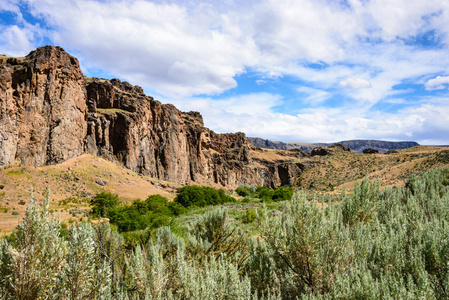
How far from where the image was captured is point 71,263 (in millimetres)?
3678

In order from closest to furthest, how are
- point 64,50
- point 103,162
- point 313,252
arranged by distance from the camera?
point 313,252, point 64,50, point 103,162

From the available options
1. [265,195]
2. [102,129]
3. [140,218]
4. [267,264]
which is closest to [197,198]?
[265,195]

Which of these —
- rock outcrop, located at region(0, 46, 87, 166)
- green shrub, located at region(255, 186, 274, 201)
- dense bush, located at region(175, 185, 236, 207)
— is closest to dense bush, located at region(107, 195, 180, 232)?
dense bush, located at region(175, 185, 236, 207)

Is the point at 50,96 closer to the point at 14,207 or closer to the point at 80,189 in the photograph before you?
the point at 80,189

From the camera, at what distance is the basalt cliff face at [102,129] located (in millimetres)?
37156

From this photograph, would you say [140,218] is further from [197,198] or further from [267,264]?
[267,264]

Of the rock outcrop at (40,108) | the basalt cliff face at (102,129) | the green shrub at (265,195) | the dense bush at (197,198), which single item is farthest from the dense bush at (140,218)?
the basalt cliff face at (102,129)

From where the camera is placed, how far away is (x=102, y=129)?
53.4 m

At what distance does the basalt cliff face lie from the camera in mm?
37156

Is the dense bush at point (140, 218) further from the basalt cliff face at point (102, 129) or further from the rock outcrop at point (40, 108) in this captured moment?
the basalt cliff face at point (102, 129)

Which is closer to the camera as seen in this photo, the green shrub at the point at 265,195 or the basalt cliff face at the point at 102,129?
the basalt cliff face at the point at 102,129

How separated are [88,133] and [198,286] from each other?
53596 millimetres

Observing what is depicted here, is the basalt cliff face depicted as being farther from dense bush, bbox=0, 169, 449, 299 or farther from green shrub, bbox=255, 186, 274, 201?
dense bush, bbox=0, 169, 449, 299

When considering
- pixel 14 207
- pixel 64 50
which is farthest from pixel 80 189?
pixel 64 50
